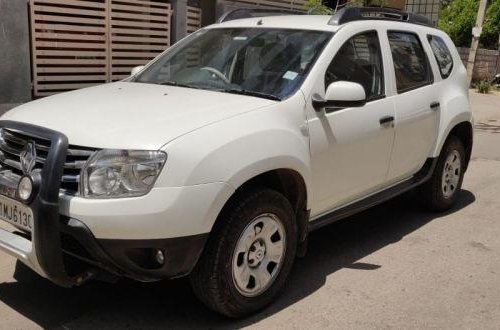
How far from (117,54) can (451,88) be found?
633cm

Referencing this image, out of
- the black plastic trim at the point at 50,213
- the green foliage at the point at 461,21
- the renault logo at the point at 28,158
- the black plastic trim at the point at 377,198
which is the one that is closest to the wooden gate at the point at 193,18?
the black plastic trim at the point at 377,198

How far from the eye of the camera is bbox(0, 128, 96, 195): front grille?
3113 mm

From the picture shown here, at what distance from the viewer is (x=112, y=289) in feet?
13.2

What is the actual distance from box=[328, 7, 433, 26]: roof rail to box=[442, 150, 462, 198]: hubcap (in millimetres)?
1278

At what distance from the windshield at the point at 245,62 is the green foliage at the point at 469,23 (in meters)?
25.0

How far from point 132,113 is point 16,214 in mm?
814

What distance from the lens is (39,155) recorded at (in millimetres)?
3275

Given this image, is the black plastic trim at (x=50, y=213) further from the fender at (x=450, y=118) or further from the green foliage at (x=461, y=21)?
the green foliage at (x=461, y=21)

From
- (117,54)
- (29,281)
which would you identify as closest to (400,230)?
(29,281)

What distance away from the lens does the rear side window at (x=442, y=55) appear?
5.68 meters

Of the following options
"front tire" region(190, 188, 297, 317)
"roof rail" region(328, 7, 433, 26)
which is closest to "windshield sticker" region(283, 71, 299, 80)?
"roof rail" region(328, 7, 433, 26)

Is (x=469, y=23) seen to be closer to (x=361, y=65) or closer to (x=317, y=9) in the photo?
(x=317, y=9)

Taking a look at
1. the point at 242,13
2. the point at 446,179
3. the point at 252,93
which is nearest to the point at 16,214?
the point at 252,93

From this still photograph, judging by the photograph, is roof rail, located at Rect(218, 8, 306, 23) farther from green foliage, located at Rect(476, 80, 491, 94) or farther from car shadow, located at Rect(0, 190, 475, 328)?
green foliage, located at Rect(476, 80, 491, 94)
